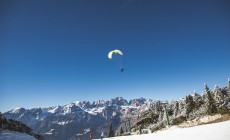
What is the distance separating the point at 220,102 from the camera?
78938 mm

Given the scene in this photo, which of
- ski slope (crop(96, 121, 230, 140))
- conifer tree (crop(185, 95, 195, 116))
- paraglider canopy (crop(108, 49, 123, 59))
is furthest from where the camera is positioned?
conifer tree (crop(185, 95, 195, 116))

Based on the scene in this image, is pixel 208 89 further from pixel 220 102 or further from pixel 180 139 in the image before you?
pixel 180 139

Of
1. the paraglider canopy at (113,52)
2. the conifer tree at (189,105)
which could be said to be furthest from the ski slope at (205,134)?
the conifer tree at (189,105)

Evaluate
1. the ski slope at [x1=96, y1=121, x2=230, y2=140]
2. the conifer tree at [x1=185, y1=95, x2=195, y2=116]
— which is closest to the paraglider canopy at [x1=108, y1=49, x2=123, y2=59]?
the ski slope at [x1=96, y1=121, x2=230, y2=140]

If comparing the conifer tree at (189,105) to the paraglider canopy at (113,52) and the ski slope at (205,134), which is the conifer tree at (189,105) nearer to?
the paraglider canopy at (113,52)

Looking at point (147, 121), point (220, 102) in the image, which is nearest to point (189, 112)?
point (220, 102)

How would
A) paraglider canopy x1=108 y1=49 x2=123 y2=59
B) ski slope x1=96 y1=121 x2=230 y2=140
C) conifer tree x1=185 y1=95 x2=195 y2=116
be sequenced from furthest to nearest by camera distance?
conifer tree x1=185 y1=95 x2=195 y2=116 < paraglider canopy x1=108 y1=49 x2=123 y2=59 < ski slope x1=96 y1=121 x2=230 y2=140

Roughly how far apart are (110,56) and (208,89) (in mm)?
49720

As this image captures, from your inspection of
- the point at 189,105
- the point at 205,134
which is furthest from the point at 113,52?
the point at 189,105

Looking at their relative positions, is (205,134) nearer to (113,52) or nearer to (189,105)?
(113,52)

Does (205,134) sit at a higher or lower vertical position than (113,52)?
lower

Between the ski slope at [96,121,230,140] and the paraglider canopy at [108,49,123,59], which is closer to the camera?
the ski slope at [96,121,230,140]

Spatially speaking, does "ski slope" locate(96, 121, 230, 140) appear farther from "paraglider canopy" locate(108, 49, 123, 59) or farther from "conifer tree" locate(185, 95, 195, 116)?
"conifer tree" locate(185, 95, 195, 116)

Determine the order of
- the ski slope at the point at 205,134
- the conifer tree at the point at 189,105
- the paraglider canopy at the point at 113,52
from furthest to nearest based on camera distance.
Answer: the conifer tree at the point at 189,105 < the paraglider canopy at the point at 113,52 < the ski slope at the point at 205,134
